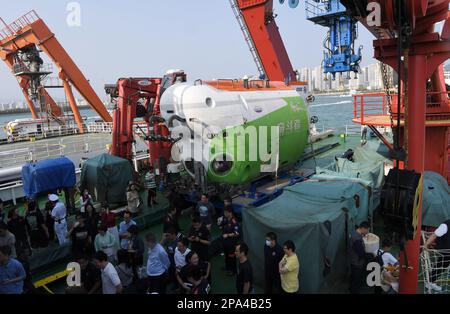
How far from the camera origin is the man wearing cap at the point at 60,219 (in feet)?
26.3

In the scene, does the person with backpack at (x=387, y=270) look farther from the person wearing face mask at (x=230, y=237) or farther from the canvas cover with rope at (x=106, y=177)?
the canvas cover with rope at (x=106, y=177)

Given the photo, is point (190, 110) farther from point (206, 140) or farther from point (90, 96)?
point (90, 96)

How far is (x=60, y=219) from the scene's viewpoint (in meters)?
8.11

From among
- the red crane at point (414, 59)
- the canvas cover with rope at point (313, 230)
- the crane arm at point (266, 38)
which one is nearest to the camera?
the red crane at point (414, 59)

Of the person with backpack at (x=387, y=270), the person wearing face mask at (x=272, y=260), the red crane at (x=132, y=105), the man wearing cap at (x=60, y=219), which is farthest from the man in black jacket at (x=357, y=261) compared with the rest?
the red crane at (x=132, y=105)

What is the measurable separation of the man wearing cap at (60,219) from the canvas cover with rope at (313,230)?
449cm

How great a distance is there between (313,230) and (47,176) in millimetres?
7566

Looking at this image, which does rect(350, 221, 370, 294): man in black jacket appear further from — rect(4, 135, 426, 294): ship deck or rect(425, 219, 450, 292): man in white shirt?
rect(425, 219, 450, 292): man in white shirt

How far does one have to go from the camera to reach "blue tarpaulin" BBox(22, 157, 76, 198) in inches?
372

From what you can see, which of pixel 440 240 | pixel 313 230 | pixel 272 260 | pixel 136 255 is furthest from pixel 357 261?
pixel 136 255

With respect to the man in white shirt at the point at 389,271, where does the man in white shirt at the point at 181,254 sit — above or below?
above
